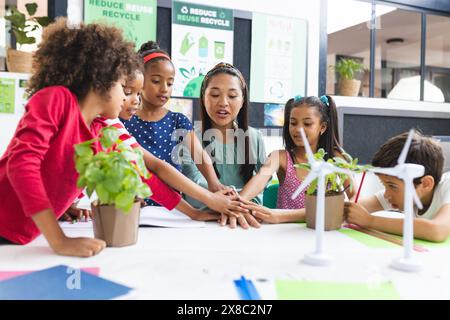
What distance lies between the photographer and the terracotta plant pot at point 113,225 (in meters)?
0.79

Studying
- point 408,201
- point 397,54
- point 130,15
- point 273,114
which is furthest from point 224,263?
point 397,54

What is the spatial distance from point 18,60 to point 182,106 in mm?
1005

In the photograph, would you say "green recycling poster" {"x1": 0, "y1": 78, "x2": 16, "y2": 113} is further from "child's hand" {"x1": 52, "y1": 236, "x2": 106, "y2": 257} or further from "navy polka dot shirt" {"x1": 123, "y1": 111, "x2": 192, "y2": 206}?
"child's hand" {"x1": 52, "y1": 236, "x2": 106, "y2": 257}

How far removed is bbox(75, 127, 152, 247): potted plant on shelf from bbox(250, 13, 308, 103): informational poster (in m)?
2.23

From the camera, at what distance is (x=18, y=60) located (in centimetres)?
227

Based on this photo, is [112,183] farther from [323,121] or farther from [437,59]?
[437,59]

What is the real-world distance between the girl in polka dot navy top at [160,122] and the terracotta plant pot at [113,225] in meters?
0.68

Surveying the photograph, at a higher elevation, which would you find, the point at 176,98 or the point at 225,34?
the point at 225,34

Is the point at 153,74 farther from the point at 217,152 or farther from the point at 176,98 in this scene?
the point at 176,98

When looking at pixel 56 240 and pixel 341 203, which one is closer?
pixel 56 240

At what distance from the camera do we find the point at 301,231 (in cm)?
99

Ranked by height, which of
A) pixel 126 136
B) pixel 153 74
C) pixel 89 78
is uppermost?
pixel 153 74
